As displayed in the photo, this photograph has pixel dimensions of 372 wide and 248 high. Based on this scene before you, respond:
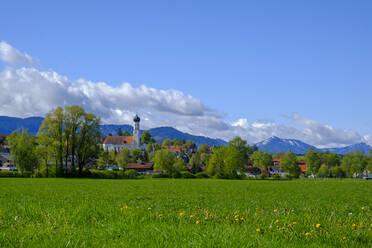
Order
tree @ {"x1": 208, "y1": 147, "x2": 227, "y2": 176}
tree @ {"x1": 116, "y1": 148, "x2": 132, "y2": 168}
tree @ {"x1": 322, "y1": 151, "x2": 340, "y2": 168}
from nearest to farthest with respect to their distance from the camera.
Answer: tree @ {"x1": 208, "y1": 147, "x2": 227, "y2": 176} < tree @ {"x1": 116, "y1": 148, "x2": 132, "y2": 168} < tree @ {"x1": 322, "y1": 151, "x2": 340, "y2": 168}

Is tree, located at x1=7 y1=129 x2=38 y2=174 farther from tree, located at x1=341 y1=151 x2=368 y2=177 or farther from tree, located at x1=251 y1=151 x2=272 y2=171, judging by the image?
tree, located at x1=341 y1=151 x2=368 y2=177

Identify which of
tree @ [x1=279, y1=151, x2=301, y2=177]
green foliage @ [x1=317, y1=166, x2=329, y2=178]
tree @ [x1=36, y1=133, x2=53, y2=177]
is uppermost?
tree @ [x1=36, y1=133, x2=53, y2=177]

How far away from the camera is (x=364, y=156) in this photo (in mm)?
153500

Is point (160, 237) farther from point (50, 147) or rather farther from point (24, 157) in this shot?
point (24, 157)

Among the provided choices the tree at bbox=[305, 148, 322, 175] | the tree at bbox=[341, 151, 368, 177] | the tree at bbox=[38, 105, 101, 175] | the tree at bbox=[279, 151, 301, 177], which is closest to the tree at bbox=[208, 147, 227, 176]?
the tree at bbox=[279, 151, 301, 177]

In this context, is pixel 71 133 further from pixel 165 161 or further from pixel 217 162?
pixel 217 162

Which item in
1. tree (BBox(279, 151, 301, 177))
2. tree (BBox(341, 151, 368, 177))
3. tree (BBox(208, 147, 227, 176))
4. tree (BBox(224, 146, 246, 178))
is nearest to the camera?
tree (BBox(224, 146, 246, 178))

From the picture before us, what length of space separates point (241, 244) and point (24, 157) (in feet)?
287

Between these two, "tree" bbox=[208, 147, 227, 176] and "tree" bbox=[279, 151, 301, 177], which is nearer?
"tree" bbox=[208, 147, 227, 176]

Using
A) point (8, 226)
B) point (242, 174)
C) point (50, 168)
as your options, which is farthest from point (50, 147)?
point (8, 226)

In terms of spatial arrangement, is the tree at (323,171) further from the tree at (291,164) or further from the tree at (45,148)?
the tree at (45,148)

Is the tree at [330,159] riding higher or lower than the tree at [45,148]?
lower

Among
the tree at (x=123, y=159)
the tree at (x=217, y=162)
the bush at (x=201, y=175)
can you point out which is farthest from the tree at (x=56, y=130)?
the tree at (x=123, y=159)

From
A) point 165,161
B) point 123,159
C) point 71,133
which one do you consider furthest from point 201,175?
point 123,159
